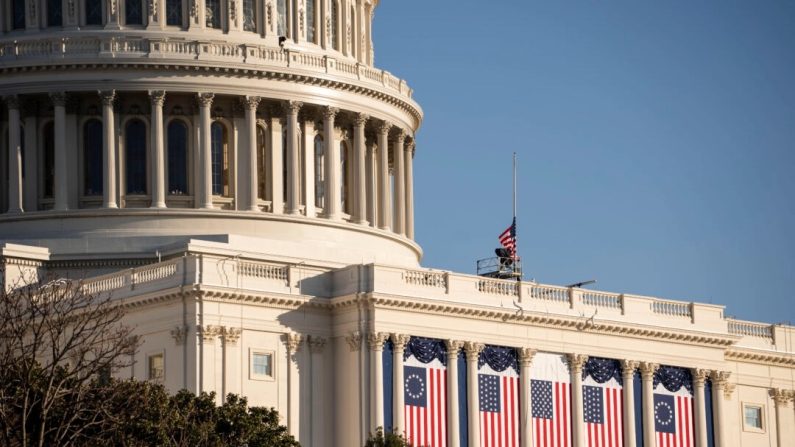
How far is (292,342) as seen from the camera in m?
A: 105

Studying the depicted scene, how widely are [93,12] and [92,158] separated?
759cm

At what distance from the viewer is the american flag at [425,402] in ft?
345

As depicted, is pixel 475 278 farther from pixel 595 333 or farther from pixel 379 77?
pixel 379 77

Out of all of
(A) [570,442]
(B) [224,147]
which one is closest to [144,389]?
(A) [570,442]

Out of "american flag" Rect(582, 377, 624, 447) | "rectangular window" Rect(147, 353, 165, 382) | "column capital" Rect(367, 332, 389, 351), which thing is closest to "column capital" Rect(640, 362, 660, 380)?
"american flag" Rect(582, 377, 624, 447)

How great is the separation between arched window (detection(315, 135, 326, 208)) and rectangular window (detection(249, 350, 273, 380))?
20681 millimetres

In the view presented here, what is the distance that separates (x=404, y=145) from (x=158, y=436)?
48.6 meters

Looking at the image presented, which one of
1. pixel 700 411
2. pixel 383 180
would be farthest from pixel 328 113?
pixel 700 411

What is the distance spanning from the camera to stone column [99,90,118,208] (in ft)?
392

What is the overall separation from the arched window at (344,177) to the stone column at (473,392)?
2036cm

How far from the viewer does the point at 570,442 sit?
110875mm

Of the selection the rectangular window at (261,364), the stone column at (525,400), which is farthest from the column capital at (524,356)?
the rectangular window at (261,364)

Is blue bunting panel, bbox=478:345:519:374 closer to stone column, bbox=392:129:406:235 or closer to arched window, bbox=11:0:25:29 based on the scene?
stone column, bbox=392:129:406:235

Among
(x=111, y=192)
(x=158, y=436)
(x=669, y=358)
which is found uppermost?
(x=111, y=192)
